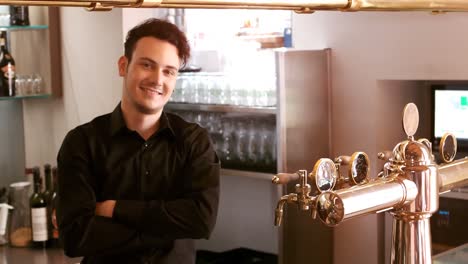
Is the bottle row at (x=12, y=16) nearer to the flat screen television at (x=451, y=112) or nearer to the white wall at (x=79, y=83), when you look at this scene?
the white wall at (x=79, y=83)

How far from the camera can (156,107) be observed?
2443 millimetres

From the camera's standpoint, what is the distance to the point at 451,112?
362cm

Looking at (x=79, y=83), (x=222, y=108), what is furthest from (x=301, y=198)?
(x=79, y=83)

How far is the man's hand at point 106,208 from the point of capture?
2.39 meters

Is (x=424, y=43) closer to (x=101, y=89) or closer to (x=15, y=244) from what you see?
(x=101, y=89)

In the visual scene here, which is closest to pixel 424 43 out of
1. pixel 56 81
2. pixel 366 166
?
pixel 56 81

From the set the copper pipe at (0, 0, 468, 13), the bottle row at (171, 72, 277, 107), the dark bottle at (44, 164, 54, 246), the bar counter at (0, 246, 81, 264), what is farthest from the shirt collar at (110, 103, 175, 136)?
the copper pipe at (0, 0, 468, 13)

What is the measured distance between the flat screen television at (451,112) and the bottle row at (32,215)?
1.75 m

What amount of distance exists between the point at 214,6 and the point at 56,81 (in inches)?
136

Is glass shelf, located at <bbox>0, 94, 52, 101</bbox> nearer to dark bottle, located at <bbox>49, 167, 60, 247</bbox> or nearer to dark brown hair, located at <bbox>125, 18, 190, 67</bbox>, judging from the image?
dark bottle, located at <bbox>49, 167, 60, 247</bbox>

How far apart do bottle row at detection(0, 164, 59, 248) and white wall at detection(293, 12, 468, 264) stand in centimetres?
136

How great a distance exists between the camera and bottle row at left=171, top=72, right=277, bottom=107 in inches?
150

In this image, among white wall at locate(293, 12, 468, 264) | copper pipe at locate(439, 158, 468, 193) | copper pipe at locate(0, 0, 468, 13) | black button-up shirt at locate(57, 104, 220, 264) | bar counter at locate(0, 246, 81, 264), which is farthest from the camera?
white wall at locate(293, 12, 468, 264)

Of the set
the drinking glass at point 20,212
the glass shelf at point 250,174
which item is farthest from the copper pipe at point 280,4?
the drinking glass at point 20,212
